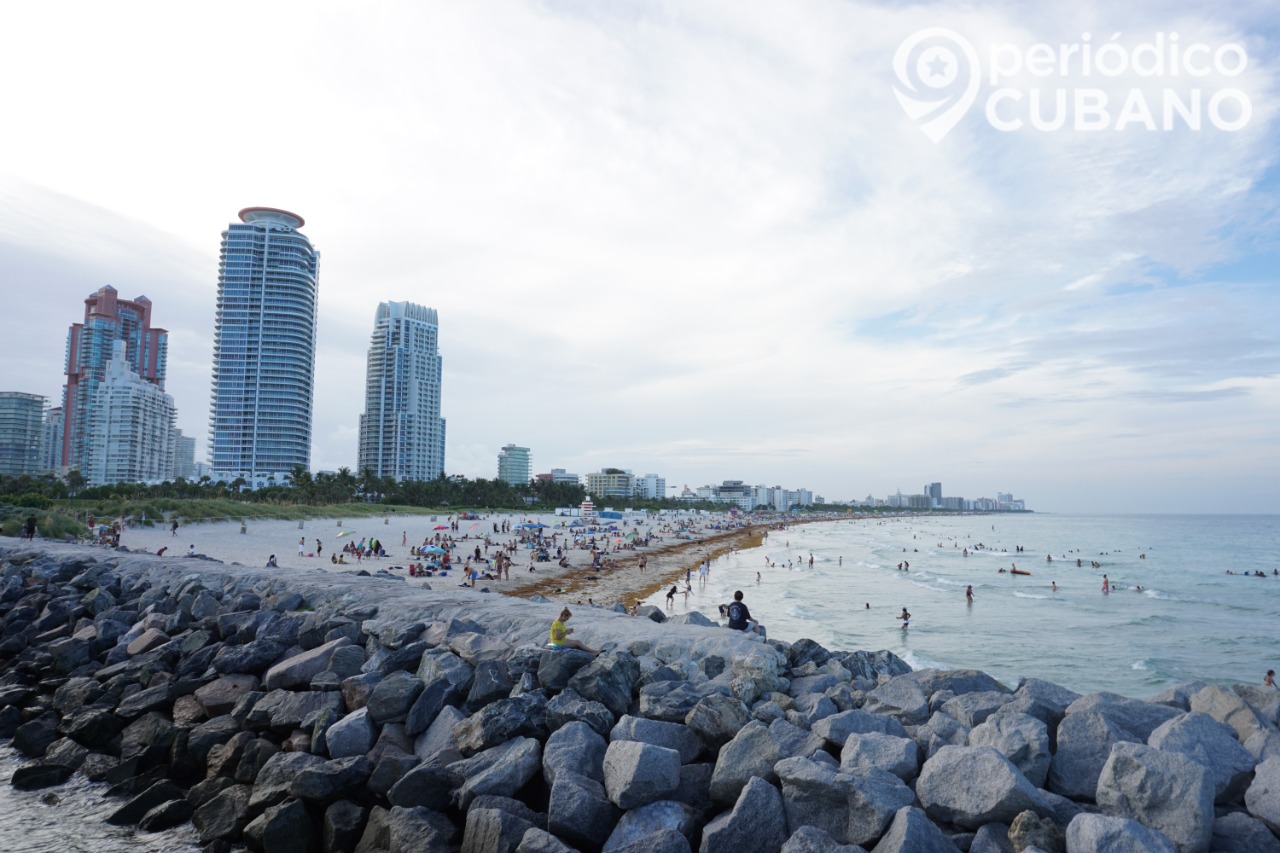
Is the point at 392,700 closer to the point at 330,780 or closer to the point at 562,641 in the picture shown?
the point at 330,780

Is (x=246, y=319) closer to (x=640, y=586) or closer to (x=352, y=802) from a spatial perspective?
(x=640, y=586)

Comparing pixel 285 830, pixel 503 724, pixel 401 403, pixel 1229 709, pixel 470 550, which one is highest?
pixel 401 403

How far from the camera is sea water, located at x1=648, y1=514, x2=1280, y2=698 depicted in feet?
86.3

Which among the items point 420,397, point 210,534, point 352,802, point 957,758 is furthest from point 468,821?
point 420,397

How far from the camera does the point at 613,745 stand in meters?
6.62

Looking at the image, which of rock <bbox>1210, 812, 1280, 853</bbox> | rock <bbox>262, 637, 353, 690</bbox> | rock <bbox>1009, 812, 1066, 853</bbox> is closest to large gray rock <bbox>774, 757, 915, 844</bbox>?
rock <bbox>1009, 812, 1066, 853</bbox>

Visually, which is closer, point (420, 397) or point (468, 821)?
point (468, 821)

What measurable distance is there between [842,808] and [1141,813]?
6.79 feet

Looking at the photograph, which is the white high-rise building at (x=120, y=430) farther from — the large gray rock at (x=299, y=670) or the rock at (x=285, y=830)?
the rock at (x=285, y=830)

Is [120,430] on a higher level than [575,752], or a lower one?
higher

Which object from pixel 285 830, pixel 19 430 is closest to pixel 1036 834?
pixel 285 830

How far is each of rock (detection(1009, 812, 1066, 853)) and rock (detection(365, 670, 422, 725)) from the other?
21.6ft

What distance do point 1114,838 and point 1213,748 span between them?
1897mm

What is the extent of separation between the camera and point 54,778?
9.15m
